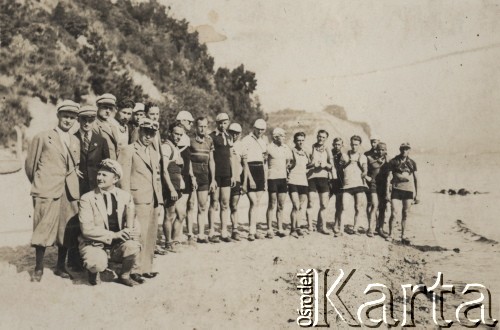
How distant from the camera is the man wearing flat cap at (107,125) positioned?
519 cm

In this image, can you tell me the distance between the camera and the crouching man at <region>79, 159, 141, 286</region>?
4.89 meters

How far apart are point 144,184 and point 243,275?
1.40m

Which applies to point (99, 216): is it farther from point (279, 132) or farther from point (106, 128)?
point (279, 132)

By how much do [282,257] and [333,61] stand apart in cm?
241

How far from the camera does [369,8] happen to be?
6.20 meters

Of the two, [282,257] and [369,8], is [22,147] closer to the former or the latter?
[282,257]

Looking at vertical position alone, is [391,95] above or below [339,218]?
above

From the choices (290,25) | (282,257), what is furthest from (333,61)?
(282,257)

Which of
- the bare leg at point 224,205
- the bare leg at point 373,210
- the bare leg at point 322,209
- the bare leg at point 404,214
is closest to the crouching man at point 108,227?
the bare leg at point 224,205

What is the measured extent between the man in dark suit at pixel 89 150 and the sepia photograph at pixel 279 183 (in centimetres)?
2

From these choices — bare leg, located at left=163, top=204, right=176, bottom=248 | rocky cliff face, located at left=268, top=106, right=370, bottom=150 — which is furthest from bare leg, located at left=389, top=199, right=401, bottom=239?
bare leg, located at left=163, top=204, right=176, bottom=248

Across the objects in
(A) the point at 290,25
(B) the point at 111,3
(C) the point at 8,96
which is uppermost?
(B) the point at 111,3

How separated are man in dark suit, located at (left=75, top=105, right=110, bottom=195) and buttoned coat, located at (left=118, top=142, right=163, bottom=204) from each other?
203 mm

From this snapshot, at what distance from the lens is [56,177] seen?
16.7 ft
